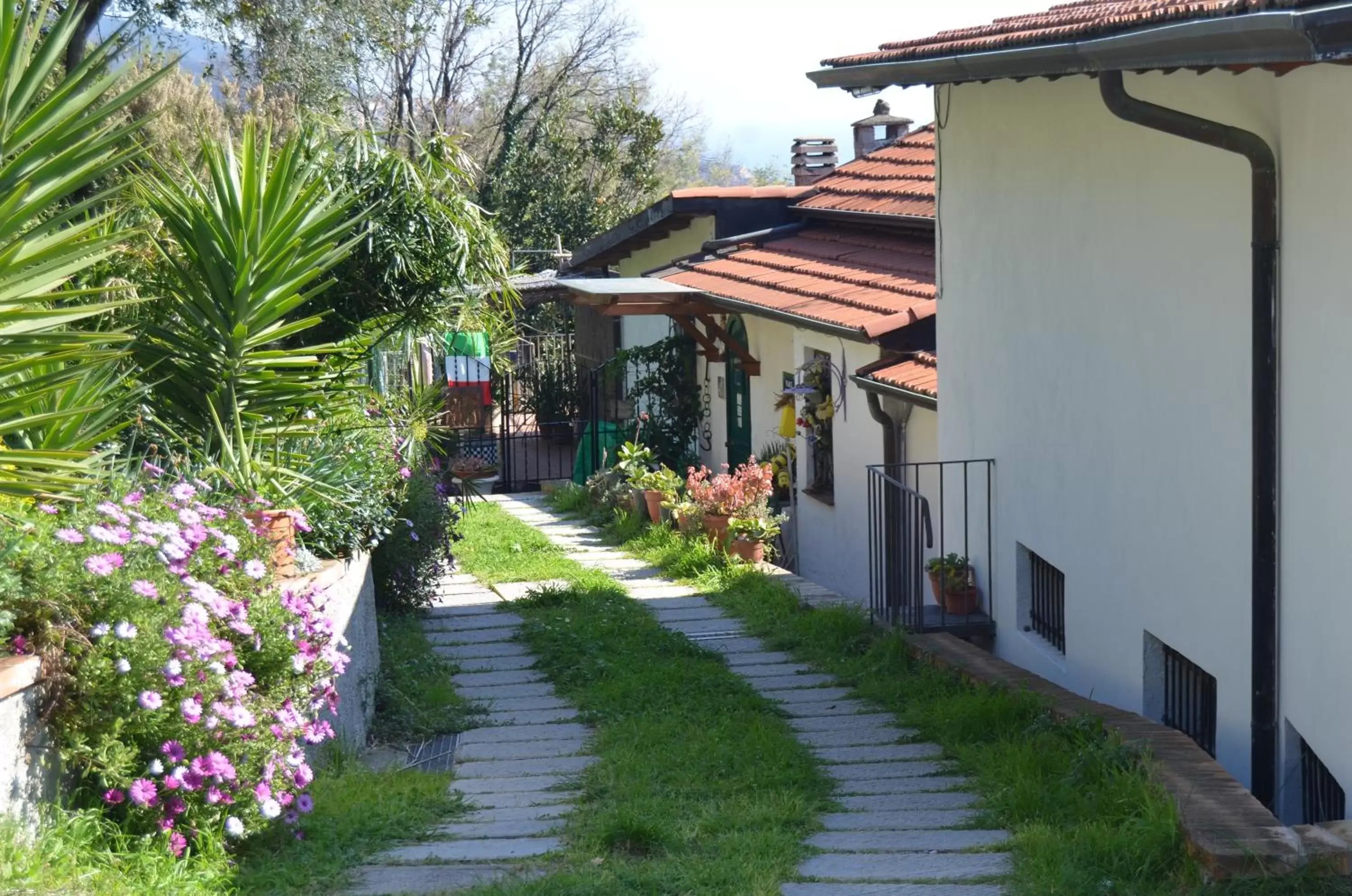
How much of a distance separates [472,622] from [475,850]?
561 centimetres

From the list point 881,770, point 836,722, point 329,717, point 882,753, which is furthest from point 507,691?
point 881,770

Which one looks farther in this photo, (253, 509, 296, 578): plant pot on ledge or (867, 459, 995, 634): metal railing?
(867, 459, 995, 634): metal railing

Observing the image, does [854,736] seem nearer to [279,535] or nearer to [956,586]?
[956,586]

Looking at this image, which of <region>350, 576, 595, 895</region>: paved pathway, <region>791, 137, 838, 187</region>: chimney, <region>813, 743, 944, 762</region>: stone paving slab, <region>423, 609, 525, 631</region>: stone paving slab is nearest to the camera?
<region>350, 576, 595, 895</region>: paved pathway

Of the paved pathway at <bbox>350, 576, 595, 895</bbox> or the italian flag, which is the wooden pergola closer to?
the paved pathway at <bbox>350, 576, 595, 895</bbox>

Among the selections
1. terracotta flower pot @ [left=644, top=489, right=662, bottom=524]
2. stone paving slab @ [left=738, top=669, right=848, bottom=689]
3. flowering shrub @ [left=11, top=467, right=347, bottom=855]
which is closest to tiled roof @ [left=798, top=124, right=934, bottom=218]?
terracotta flower pot @ [left=644, top=489, right=662, bottom=524]

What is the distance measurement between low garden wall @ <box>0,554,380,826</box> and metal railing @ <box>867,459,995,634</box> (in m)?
3.11

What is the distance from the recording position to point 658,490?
14.0 m

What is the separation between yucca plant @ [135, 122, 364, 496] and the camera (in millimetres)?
6219

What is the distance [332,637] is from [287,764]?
57cm

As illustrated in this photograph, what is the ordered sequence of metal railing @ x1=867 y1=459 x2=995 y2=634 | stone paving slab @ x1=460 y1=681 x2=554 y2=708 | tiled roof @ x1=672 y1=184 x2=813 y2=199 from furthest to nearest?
tiled roof @ x1=672 y1=184 x2=813 y2=199, metal railing @ x1=867 y1=459 x2=995 y2=634, stone paving slab @ x1=460 y1=681 x2=554 y2=708

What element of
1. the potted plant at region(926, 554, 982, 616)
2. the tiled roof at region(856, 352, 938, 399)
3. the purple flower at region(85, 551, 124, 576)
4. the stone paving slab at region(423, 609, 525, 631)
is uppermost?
the tiled roof at region(856, 352, 938, 399)

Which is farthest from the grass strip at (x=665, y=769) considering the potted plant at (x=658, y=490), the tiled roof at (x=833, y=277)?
the potted plant at (x=658, y=490)

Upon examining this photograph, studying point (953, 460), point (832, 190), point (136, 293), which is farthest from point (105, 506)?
point (832, 190)
